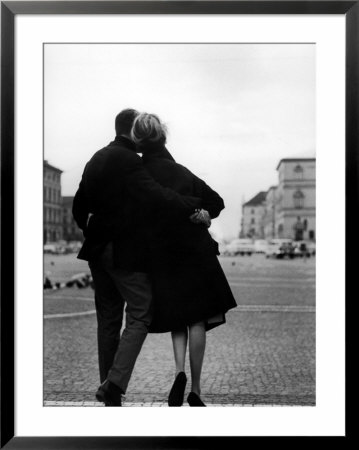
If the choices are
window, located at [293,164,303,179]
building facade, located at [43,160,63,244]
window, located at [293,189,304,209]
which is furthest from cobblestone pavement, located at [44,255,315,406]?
window, located at [293,164,303,179]

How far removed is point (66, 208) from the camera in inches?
484

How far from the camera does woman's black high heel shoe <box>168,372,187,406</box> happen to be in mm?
12266

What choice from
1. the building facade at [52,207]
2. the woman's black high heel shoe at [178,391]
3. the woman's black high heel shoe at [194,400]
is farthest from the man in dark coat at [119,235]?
the woman's black high heel shoe at [194,400]

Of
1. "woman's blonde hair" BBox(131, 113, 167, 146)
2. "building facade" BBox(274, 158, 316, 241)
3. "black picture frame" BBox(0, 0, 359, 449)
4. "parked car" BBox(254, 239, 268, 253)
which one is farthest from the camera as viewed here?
"parked car" BBox(254, 239, 268, 253)

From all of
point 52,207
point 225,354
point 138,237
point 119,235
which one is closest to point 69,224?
point 52,207

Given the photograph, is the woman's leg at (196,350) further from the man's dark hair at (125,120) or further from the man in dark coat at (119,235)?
the man's dark hair at (125,120)

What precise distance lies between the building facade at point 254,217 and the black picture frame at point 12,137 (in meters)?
0.51

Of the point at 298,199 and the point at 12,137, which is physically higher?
the point at 12,137

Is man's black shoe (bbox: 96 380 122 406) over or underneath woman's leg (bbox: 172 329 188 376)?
underneath

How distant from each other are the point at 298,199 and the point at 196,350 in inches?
40.5

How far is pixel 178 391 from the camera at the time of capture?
40.4ft

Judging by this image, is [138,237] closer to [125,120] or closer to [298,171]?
[125,120]

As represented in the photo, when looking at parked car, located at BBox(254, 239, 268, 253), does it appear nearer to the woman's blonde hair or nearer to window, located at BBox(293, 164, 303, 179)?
window, located at BBox(293, 164, 303, 179)

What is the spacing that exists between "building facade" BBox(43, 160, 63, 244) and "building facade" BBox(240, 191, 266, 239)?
1036mm
